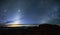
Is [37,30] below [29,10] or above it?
below

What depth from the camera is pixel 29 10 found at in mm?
934

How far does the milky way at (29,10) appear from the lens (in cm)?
90

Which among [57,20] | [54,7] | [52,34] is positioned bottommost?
[52,34]

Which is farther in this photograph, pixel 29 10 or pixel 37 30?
pixel 29 10

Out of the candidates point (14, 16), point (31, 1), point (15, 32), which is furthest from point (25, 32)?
point (31, 1)

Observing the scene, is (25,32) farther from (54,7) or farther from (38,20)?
(54,7)

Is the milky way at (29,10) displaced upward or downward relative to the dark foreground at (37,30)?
upward

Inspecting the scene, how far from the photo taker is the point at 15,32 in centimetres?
81

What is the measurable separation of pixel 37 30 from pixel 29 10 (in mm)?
232

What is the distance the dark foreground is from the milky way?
0.10 meters

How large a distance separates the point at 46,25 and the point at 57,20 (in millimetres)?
130

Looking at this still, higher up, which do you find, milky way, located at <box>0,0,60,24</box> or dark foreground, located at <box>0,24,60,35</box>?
milky way, located at <box>0,0,60,24</box>

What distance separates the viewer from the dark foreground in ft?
2.58

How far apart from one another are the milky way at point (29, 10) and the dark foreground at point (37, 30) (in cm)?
10
